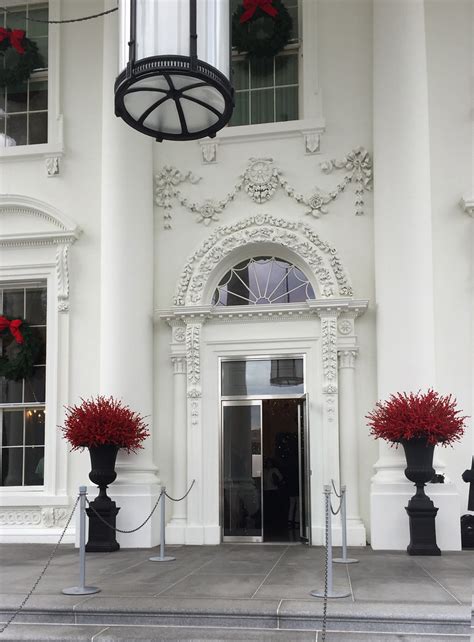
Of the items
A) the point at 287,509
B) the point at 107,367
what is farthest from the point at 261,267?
the point at 287,509

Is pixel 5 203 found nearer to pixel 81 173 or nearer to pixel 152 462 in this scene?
pixel 81 173

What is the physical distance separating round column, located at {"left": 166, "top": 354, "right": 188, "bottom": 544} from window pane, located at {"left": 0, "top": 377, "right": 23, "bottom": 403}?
262 centimetres

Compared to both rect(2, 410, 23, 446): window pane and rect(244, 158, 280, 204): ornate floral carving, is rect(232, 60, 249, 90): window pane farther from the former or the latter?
rect(2, 410, 23, 446): window pane

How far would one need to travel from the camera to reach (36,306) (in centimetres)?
1288

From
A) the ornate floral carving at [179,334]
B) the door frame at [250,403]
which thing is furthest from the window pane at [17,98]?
the door frame at [250,403]

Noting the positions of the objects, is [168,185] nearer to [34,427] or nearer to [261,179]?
[261,179]

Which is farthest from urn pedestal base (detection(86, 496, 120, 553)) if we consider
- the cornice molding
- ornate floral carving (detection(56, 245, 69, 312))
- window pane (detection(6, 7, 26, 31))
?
window pane (detection(6, 7, 26, 31))

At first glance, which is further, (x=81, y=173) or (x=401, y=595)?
(x=81, y=173)

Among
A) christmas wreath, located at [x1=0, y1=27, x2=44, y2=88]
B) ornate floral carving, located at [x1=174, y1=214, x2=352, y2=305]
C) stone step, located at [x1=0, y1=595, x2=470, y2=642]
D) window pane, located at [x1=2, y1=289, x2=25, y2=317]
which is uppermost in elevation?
christmas wreath, located at [x1=0, y1=27, x2=44, y2=88]

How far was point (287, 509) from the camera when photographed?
11.7 meters

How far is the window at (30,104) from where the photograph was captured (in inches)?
522

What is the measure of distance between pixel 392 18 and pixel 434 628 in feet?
28.2

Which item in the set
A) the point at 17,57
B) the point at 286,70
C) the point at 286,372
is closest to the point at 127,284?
the point at 286,372

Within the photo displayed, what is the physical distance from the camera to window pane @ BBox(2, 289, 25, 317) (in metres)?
12.9
